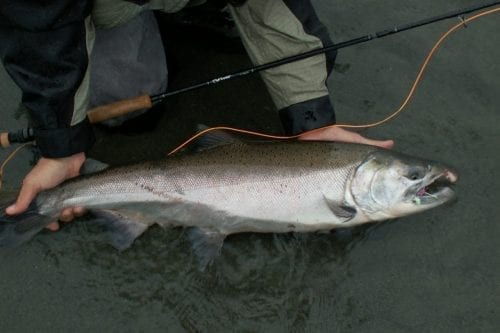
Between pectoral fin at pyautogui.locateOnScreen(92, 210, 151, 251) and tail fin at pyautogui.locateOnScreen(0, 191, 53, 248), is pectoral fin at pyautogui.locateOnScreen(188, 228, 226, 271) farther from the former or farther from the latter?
tail fin at pyautogui.locateOnScreen(0, 191, 53, 248)

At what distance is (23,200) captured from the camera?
95.9 inches

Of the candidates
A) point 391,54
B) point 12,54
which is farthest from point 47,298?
point 391,54

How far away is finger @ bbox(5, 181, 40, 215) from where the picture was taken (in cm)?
243

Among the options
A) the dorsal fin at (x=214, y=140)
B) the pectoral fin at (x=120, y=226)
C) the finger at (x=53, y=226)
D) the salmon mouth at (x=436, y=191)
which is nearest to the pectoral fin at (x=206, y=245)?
the pectoral fin at (x=120, y=226)

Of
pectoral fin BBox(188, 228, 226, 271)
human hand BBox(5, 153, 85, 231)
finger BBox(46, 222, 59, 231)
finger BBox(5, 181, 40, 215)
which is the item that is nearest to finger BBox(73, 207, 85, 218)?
human hand BBox(5, 153, 85, 231)

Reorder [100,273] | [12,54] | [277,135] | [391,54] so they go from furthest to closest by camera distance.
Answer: [391,54]
[277,135]
[100,273]
[12,54]

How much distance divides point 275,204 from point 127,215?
75 cm

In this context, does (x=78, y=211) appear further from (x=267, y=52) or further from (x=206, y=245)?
(x=267, y=52)

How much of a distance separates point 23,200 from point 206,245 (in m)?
0.88

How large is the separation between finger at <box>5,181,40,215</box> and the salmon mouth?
5.91 ft

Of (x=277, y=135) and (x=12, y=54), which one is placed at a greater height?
(x=12, y=54)

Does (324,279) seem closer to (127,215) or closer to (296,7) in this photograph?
(127,215)

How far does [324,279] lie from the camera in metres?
2.54

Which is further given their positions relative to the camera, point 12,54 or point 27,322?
point 27,322
